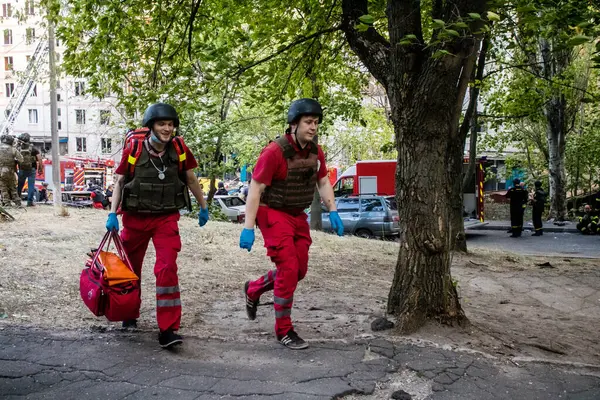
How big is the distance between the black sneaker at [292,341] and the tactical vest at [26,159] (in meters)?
11.7

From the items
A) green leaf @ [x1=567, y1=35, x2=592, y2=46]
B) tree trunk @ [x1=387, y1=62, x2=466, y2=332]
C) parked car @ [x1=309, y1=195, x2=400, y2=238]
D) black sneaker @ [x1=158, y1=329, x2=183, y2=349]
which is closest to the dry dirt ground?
tree trunk @ [x1=387, y1=62, x2=466, y2=332]

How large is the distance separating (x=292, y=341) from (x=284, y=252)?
2.18 feet

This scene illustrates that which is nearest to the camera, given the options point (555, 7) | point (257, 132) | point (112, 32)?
point (555, 7)

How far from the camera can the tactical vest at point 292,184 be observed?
14.4 feet

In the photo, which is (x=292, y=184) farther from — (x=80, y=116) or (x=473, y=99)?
(x=80, y=116)

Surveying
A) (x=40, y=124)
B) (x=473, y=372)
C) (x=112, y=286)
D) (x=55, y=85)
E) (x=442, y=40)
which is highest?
(x=40, y=124)

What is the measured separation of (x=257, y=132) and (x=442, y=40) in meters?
23.1

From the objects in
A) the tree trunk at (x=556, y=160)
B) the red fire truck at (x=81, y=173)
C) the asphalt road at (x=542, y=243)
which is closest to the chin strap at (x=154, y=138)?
the asphalt road at (x=542, y=243)

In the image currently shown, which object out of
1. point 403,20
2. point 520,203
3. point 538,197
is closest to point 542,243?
point 520,203

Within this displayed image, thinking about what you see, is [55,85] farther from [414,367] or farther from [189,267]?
[414,367]

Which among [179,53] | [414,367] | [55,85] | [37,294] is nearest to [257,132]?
[55,85]

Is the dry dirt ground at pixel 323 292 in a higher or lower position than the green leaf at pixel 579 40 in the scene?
lower

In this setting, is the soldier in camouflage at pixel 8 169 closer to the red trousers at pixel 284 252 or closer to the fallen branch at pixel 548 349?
the red trousers at pixel 284 252

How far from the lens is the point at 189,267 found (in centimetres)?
762
